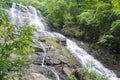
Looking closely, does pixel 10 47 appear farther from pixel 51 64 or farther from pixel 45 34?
pixel 45 34

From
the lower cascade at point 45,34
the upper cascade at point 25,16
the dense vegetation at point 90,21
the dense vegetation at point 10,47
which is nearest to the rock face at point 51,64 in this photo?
the lower cascade at point 45,34

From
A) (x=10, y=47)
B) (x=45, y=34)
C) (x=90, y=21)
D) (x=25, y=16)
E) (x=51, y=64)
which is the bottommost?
(x=10, y=47)

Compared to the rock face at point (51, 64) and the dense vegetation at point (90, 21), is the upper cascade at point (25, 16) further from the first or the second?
the rock face at point (51, 64)

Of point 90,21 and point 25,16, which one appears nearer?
point 90,21

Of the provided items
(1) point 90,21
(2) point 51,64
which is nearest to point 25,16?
(1) point 90,21

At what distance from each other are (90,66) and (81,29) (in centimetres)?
765

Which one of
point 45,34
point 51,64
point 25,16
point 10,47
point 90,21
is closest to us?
point 10,47

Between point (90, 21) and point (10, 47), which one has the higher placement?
point (90, 21)

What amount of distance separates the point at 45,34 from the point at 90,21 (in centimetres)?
374

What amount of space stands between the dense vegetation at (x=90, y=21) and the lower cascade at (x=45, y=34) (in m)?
1.31

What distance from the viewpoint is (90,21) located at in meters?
17.5

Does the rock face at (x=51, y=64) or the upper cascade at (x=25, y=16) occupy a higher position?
the upper cascade at (x=25, y=16)

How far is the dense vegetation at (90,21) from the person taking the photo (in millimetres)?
16062

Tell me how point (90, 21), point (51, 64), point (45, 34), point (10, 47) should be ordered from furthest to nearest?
1. point (90, 21)
2. point (45, 34)
3. point (51, 64)
4. point (10, 47)
